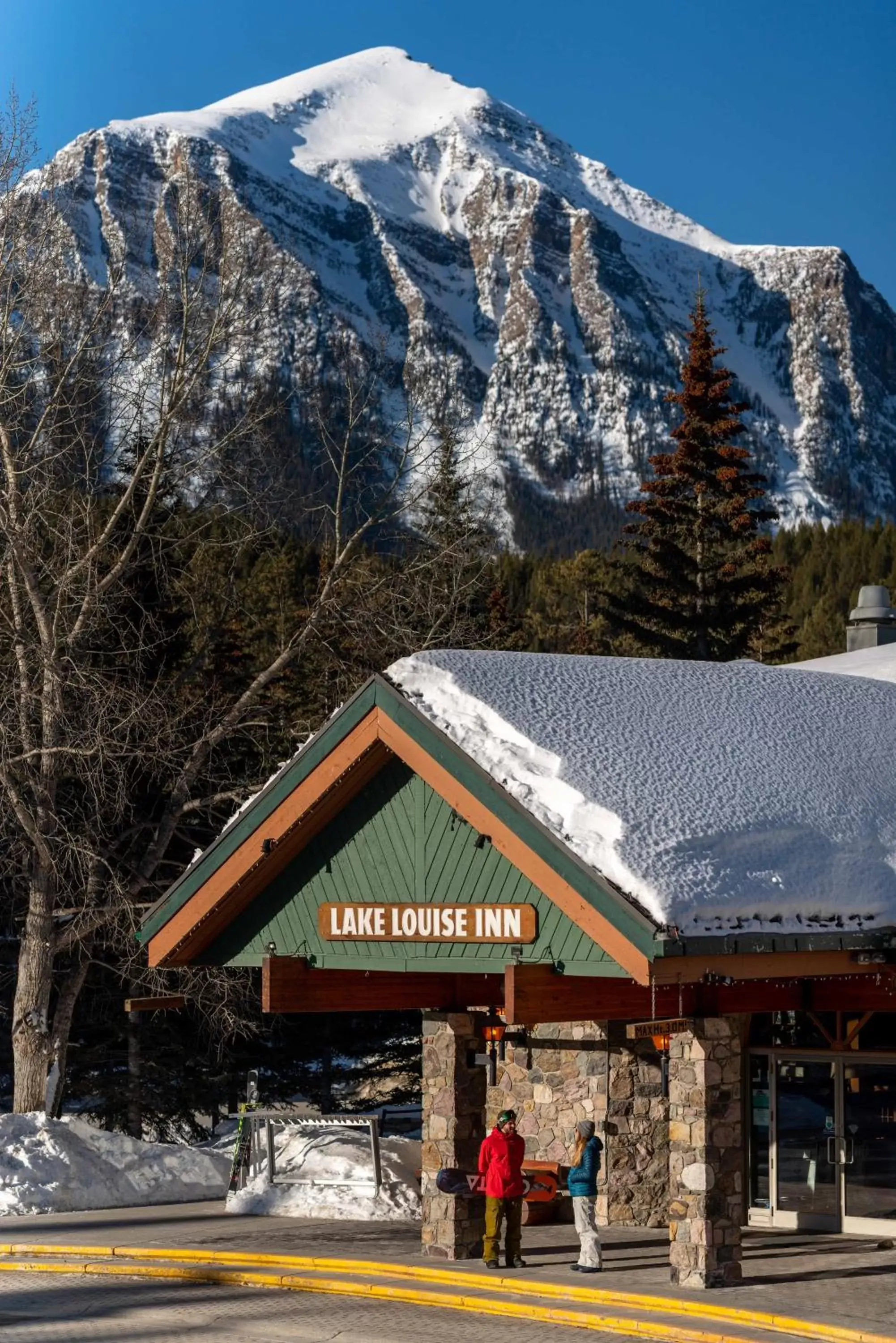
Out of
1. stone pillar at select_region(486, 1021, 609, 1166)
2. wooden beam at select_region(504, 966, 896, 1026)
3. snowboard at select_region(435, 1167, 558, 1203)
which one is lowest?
snowboard at select_region(435, 1167, 558, 1203)

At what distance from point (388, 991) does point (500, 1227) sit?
2.65 metres

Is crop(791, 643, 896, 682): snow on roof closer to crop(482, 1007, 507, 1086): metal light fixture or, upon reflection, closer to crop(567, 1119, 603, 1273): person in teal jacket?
crop(482, 1007, 507, 1086): metal light fixture

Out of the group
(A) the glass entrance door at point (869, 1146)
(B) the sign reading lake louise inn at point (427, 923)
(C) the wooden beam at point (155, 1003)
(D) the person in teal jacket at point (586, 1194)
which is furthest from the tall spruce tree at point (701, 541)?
(D) the person in teal jacket at point (586, 1194)

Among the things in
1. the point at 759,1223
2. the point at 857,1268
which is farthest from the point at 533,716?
the point at 759,1223

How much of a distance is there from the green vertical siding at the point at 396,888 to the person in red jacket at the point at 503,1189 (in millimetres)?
1671

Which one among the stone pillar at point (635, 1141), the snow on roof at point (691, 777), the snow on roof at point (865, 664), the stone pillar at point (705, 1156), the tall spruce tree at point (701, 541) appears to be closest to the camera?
the snow on roof at point (691, 777)

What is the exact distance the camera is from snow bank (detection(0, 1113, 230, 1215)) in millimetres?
20672

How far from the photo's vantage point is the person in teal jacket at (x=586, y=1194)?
50.4 ft

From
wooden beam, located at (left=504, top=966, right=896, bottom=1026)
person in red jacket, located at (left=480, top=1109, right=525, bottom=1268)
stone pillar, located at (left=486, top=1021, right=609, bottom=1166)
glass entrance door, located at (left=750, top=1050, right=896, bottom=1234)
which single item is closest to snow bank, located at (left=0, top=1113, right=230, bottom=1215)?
stone pillar, located at (left=486, top=1021, right=609, bottom=1166)

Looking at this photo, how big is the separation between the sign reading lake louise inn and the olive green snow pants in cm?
251

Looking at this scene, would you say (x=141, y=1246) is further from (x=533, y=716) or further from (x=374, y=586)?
(x=374, y=586)

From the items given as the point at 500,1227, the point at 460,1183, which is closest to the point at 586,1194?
the point at 500,1227

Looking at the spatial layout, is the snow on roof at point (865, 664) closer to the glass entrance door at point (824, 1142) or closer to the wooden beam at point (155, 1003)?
the glass entrance door at point (824, 1142)

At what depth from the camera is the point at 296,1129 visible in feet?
69.8
